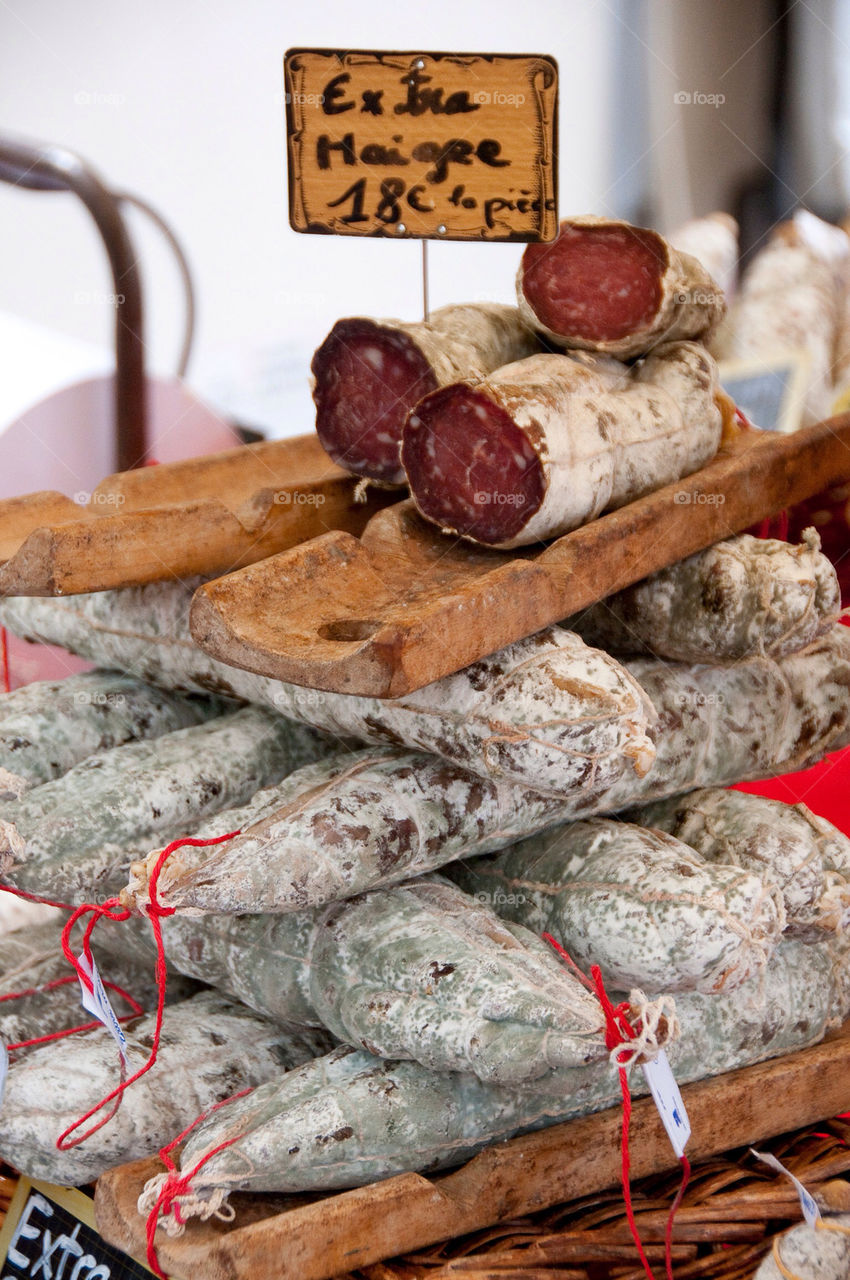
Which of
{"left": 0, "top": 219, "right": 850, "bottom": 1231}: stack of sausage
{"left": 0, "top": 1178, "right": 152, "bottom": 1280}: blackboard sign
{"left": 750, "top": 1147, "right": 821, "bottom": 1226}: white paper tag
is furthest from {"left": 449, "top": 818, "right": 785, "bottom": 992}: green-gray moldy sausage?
{"left": 0, "top": 1178, "right": 152, "bottom": 1280}: blackboard sign

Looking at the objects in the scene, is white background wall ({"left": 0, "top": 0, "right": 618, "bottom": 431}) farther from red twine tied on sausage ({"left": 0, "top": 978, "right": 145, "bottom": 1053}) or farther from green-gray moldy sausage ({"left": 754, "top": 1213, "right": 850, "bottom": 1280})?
green-gray moldy sausage ({"left": 754, "top": 1213, "right": 850, "bottom": 1280})

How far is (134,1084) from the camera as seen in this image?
1674 mm

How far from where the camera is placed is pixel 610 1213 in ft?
5.38

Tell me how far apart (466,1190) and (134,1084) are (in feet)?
1.44

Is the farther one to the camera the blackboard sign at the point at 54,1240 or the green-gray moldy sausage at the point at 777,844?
the green-gray moldy sausage at the point at 777,844

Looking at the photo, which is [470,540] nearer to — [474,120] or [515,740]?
[515,740]

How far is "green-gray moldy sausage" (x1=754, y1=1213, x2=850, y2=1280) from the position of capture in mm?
1547

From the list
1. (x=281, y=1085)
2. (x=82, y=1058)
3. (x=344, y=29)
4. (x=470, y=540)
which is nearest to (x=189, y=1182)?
(x=281, y=1085)

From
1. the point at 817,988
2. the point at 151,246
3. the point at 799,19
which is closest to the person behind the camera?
the point at 817,988

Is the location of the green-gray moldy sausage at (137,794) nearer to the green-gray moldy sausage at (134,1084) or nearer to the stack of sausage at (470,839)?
the stack of sausage at (470,839)

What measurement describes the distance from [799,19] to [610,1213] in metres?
2.29

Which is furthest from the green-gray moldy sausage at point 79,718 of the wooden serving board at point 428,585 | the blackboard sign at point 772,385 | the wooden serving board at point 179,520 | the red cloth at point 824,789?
the blackboard sign at point 772,385

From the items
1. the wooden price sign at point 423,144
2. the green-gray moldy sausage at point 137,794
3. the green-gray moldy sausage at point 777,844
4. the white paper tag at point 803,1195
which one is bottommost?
the white paper tag at point 803,1195

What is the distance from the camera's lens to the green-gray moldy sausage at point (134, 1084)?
5.36 ft
